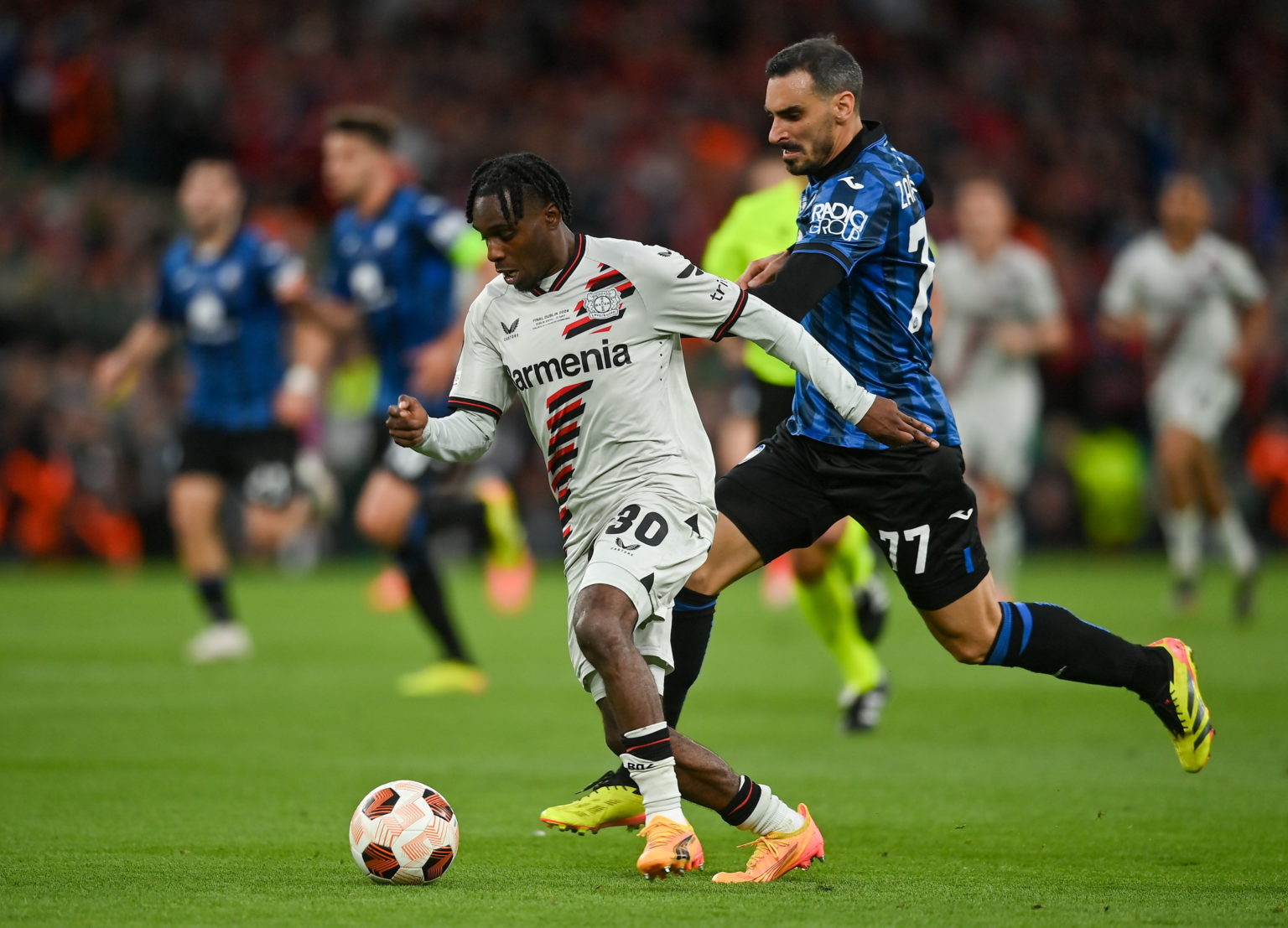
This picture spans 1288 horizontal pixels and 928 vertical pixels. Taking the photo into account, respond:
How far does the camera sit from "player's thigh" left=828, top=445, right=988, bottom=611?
537 cm

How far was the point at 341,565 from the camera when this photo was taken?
19.1 meters

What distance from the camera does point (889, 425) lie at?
4.88 m

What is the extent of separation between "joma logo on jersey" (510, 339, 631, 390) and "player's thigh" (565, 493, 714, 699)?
399 mm

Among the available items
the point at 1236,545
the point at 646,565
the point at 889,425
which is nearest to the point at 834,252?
the point at 889,425

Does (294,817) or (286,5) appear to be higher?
(286,5)

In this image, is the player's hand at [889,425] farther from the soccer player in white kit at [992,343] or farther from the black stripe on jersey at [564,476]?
the soccer player in white kit at [992,343]

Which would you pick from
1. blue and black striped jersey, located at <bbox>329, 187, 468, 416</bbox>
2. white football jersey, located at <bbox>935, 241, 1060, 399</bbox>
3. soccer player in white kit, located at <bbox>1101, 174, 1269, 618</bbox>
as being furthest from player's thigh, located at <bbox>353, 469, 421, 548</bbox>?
soccer player in white kit, located at <bbox>1101, 174, 1269, 618</bbox>

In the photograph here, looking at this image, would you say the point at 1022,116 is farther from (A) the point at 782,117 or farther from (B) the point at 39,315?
(A) the point at 782,117

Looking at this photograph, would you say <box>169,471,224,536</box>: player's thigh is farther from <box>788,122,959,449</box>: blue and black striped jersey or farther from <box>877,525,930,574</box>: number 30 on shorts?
<box>877,525,930,574</box>: number 30 on shorts

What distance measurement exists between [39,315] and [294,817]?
573 inches

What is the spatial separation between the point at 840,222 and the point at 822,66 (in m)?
0.54

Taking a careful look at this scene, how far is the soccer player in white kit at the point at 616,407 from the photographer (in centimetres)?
475

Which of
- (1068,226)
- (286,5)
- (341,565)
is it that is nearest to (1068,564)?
(1068,226)

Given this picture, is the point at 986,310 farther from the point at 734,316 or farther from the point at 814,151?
the point at 734,316
